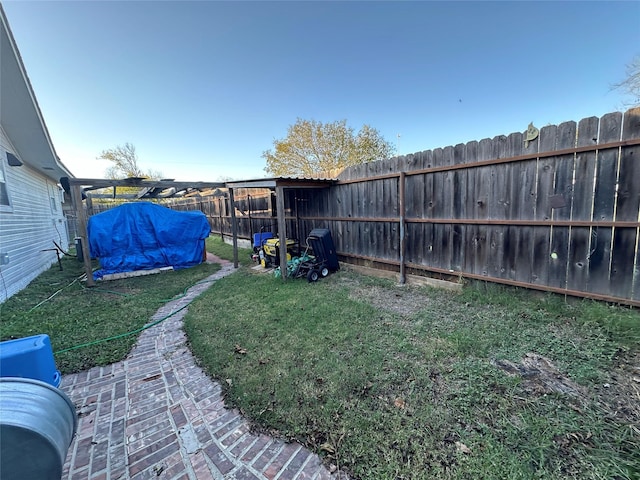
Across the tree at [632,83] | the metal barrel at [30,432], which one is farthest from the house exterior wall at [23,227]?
the tree at [632,83]

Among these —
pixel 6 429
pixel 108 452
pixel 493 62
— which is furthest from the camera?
pixel 493 62

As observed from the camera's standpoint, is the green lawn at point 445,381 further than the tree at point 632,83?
No

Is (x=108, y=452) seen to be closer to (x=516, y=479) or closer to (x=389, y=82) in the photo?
(x=516, y=479)

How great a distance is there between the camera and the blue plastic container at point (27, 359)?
5.28 feet

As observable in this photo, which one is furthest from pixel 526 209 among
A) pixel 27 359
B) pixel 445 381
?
pixel 27 359

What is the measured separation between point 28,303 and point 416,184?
24.1 feet

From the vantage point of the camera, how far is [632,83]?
731 centimetres

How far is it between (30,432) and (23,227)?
25.1 ft

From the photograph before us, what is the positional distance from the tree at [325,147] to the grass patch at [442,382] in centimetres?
1448

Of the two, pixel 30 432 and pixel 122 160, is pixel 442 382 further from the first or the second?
pixel 122 160

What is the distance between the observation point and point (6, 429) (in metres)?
1.05

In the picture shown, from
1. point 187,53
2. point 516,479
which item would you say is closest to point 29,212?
point 187,53

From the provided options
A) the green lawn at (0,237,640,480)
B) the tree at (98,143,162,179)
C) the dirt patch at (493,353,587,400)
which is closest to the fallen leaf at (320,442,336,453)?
the green lawn at (0,237,640,480)

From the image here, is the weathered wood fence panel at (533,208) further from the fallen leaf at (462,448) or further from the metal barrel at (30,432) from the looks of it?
the metal barrel at (30,432)
